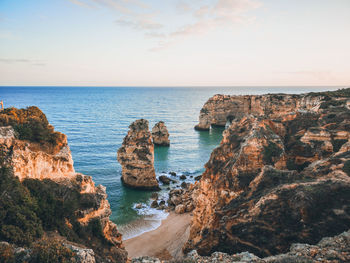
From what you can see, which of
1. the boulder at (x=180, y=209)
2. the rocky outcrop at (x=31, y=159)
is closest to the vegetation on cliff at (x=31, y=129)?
the rocky outcrop at (x=31, y=159)

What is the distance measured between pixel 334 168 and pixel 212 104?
79.8 metres

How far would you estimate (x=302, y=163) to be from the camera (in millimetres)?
19953

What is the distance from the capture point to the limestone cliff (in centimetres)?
1210

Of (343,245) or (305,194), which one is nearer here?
(343,245)

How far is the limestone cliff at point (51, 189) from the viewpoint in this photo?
12.1 meters

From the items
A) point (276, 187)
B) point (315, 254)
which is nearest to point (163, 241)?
point (276, 187)

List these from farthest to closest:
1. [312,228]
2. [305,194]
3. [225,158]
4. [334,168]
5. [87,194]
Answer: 1. [225,158]
2. [87,194]
3. [334,168]
4. [305,194]
5. [312,228]

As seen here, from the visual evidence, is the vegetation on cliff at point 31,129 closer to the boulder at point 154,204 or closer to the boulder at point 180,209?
the boulder at point 180,209

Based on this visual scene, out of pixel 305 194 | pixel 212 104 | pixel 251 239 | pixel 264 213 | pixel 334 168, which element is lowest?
pixel 251 239

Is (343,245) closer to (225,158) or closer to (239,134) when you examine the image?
(225,158)

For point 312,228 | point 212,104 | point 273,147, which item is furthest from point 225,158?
point 212,104

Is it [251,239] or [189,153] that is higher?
[251,239]

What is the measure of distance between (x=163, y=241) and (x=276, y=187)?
50.5ft

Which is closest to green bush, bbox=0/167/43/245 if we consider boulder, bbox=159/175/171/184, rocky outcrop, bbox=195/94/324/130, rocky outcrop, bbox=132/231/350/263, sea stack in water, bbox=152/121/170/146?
rocky outcrop, bbox=132/231/350/263
